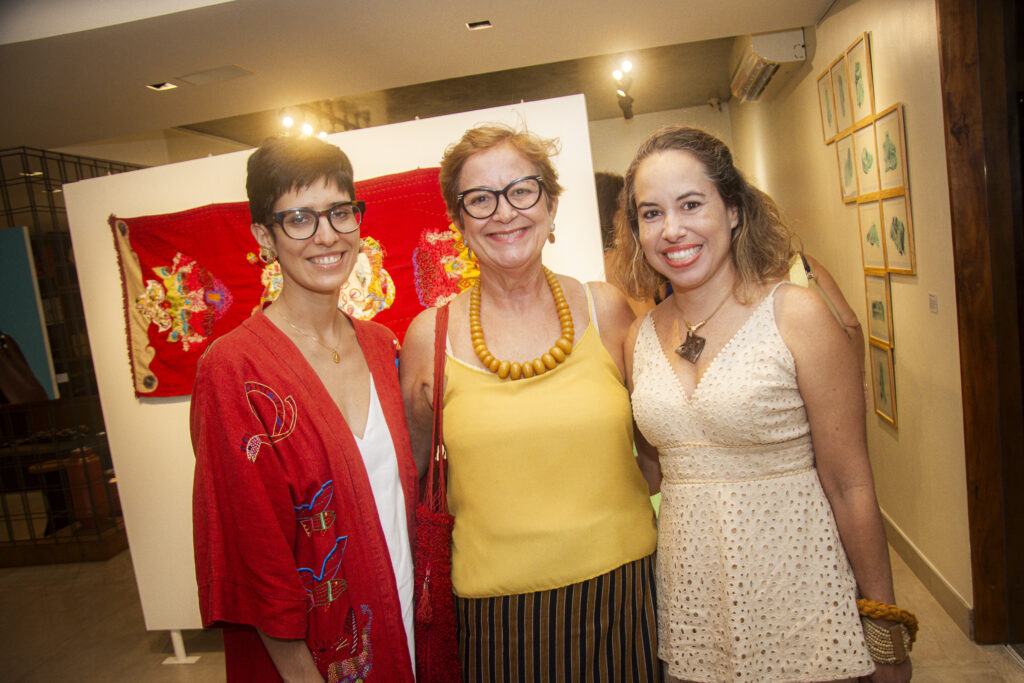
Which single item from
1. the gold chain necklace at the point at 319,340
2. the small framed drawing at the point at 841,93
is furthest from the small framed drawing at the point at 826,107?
the gold chain necklace at the point at 319,340

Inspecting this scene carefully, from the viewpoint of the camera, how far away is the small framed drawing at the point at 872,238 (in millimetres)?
3236

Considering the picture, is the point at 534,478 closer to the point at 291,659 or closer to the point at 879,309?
the point at 291,659

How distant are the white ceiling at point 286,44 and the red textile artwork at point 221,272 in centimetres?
93

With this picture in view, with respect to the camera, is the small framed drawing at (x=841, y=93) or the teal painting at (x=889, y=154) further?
the small framed drawing at (x=841, y=93)

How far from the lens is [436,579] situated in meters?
1.46

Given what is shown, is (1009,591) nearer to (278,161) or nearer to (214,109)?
(278,161)

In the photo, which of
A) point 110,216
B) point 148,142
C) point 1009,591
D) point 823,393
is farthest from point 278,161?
point 148,142

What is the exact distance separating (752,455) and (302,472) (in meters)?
0.92

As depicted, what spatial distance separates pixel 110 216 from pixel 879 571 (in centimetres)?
322

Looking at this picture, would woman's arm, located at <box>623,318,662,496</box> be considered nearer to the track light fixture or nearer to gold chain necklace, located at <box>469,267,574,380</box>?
gold chain necklace, located at <box>469,267,574,380</box>

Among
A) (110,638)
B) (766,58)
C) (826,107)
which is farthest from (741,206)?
(110,638)

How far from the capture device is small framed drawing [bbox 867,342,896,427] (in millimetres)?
3303

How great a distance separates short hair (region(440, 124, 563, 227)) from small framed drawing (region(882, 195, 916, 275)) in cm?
206

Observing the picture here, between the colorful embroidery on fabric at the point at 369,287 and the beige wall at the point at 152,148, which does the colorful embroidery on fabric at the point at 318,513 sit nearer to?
the colorful embroidery on fabric at the point at 369,287
